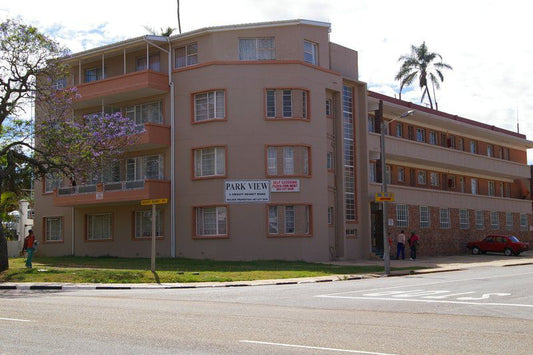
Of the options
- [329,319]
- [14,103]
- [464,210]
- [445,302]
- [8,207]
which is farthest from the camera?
[464,210]

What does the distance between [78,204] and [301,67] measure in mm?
15488

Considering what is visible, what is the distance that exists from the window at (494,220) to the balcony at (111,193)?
2921cm

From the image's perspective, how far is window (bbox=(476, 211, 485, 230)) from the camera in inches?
2015

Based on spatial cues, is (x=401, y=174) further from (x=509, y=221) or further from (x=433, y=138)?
(x=509, y=221)

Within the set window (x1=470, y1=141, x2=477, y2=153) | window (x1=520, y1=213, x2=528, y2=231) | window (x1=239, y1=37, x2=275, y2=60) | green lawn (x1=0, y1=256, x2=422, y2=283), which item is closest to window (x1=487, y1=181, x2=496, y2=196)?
window (x1=520, y1=213, x2=528, y2=231)

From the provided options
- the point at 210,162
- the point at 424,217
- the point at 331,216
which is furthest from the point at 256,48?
the point at 424,217

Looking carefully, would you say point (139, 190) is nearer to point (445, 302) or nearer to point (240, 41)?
point (240, 41)

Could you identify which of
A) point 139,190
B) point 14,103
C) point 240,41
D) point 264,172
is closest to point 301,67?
point 240,41

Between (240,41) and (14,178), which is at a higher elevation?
(240,41)

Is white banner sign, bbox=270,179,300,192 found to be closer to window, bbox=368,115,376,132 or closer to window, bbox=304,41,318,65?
window, bbox=304,41,318,65

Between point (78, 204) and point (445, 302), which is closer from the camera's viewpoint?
point (445, 302)

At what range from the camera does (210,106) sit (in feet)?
116

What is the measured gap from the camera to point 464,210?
49.4 metres

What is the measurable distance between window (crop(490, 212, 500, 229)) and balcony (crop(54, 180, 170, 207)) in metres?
29.2
